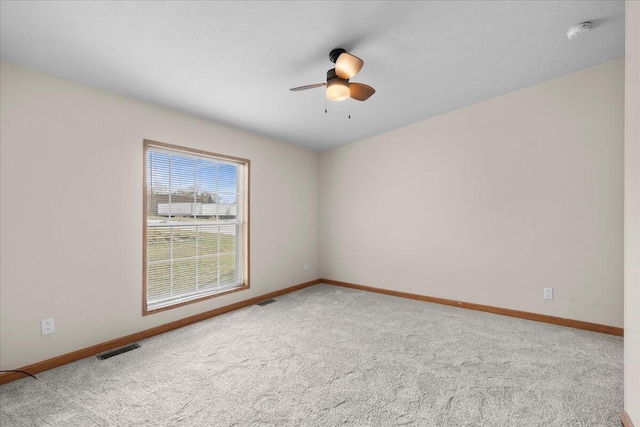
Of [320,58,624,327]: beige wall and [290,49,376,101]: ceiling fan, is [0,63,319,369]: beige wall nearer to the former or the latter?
[290,49,376,101]: ceiling fan

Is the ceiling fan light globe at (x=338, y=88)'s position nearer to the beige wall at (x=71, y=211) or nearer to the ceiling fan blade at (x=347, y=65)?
the ceiling fan blade at (x=347, y=65)

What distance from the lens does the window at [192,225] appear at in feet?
10.3

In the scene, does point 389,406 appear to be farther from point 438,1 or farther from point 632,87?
point 438,1

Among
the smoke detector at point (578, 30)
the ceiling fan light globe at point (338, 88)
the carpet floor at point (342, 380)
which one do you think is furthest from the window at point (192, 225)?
the smoke detector at point (578, 30)

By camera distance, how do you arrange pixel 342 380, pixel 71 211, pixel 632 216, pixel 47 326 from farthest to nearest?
pixel 71 211, pixel 47 326, pixel 342 380, pixel 632 216

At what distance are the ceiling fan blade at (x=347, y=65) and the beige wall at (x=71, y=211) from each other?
203cm

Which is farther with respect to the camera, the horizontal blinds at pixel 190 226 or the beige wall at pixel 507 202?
the horizontal blinds at pixel 190 226

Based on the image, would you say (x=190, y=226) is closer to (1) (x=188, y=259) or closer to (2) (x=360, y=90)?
(1) (x=188, y=259)

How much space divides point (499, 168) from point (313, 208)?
292cm

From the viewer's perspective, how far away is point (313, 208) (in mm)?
5207

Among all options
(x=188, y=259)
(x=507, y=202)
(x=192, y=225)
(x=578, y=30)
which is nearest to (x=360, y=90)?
(x=578, y=30)

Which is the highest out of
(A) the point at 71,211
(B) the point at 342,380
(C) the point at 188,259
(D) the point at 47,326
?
(A) the point at 71,211

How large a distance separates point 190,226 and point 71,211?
3.82 ft

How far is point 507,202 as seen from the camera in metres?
3.44
